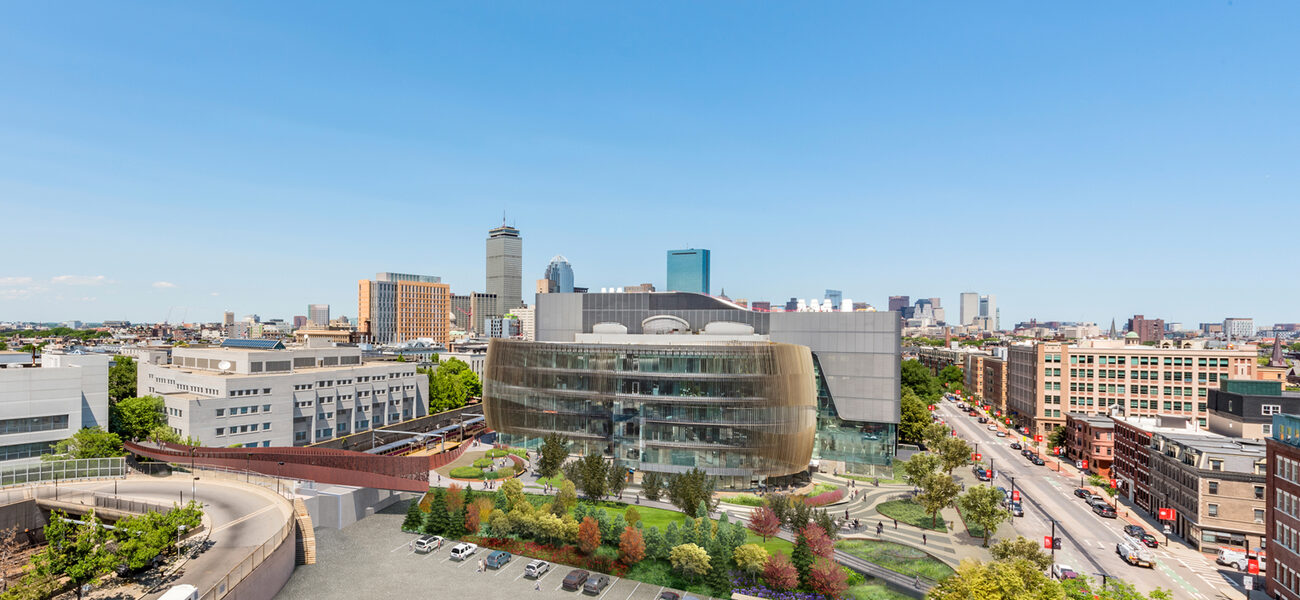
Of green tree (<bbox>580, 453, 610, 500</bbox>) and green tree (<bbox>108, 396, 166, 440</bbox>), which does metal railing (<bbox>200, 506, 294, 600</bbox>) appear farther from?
green tree (<bbox>108, 396, 166, 440</bbox>)

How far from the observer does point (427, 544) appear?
6575cm

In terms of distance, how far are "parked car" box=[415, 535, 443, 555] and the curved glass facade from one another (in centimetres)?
2804

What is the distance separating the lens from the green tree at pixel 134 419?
88812 millimetres

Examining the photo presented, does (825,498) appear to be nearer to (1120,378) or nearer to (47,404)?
(1120,378)

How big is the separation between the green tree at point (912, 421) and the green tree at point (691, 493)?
6371cm

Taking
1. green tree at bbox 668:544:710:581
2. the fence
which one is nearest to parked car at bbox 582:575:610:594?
green tree at bbox 668:544:710:581

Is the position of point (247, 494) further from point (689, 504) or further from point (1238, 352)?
point (1238, 352)

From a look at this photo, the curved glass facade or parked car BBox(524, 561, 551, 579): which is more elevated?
the curved glass facade

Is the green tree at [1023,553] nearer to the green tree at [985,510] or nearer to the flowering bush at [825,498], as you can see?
the green tree at [985,510]

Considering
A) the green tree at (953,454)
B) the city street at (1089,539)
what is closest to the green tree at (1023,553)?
the city street at (1089,539)

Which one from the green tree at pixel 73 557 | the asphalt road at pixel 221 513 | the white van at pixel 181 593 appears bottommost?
the asphalt road at pixel 221 513

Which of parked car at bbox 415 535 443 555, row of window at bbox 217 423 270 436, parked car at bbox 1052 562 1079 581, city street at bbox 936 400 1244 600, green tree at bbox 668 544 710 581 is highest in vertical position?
row of window at bbox 217 423 270 436

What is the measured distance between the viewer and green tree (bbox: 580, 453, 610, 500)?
3056 inches

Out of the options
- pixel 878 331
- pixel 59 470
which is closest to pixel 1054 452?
pixel 878 331
